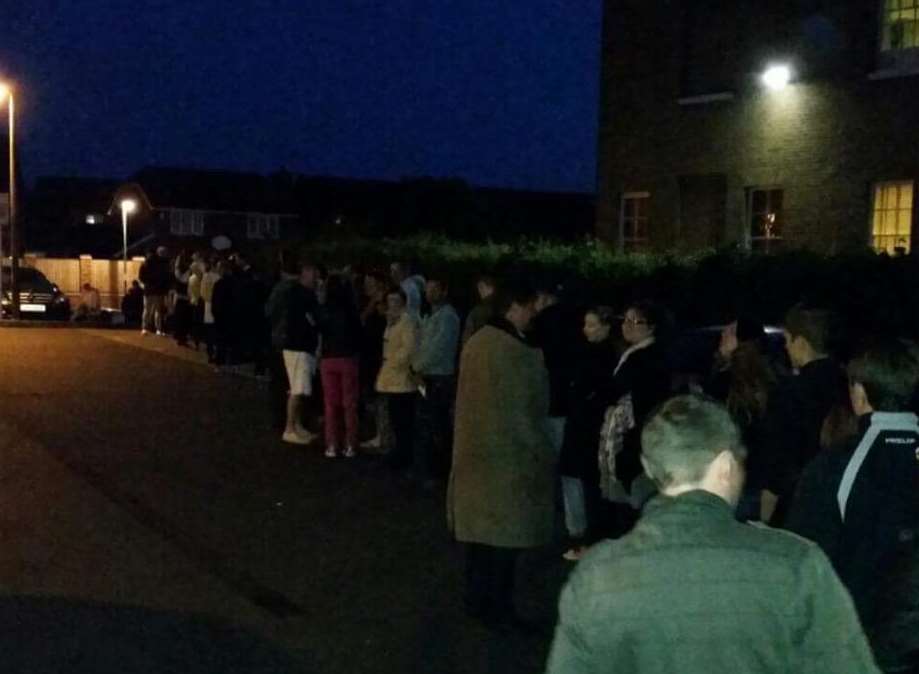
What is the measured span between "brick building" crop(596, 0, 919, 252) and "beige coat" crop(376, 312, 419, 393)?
8574 millimetres

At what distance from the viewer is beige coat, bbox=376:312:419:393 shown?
1271cm

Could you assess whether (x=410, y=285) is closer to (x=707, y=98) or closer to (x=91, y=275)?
(x=707, y=98)

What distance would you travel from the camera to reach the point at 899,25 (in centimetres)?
1970

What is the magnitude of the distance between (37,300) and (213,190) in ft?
138

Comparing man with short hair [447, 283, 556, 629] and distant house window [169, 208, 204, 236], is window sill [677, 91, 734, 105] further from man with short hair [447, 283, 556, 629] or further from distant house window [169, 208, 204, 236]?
distant house window [169, 208, 204, 236]

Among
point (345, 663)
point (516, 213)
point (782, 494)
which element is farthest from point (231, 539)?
point (516, 213)

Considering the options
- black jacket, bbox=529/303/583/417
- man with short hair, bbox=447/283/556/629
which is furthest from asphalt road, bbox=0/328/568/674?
black jacket, bbox=529/303/583/417

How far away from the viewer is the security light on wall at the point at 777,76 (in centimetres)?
2128

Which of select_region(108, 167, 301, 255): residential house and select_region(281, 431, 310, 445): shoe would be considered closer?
select_region(281, 431, 310, 445): shoe

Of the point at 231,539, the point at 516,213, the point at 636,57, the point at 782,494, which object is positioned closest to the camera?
the point at 782,494

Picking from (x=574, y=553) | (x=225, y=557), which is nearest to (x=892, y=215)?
(x=574, y=553)

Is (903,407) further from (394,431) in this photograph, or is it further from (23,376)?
(23,376)

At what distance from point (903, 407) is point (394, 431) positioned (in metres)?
9.12

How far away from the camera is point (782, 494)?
6.03 meters
